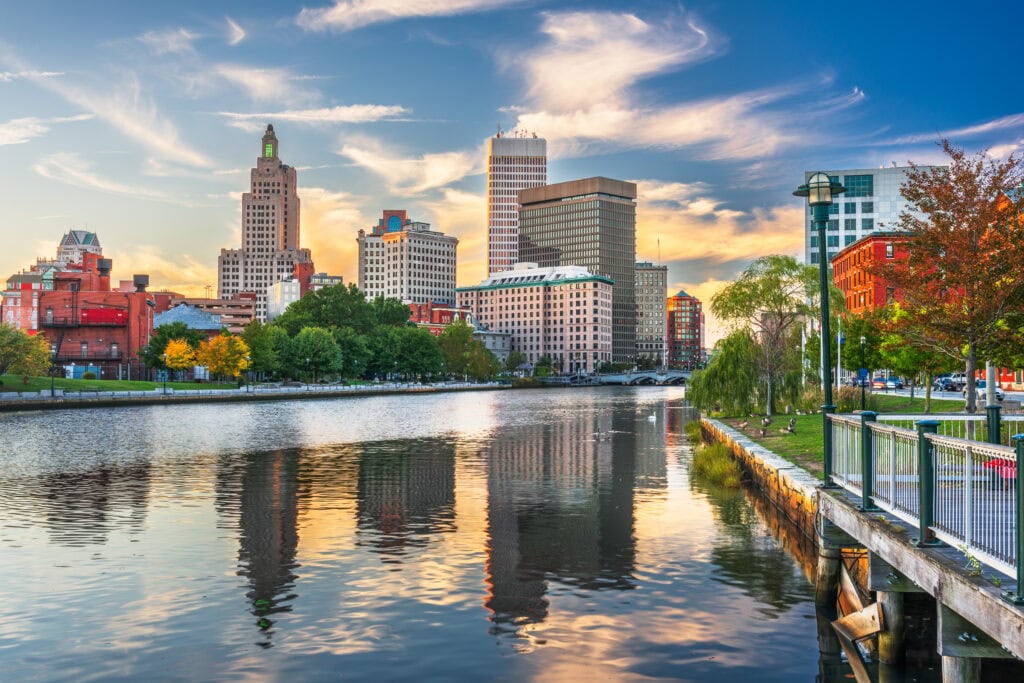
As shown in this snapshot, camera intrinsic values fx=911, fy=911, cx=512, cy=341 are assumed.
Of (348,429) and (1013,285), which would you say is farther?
(348,429)

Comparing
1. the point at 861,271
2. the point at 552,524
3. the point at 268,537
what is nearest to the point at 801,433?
the point at 552,524

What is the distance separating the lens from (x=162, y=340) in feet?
385

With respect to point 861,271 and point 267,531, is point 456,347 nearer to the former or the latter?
point 861,271

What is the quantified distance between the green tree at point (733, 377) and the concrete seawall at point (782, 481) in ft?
50.2

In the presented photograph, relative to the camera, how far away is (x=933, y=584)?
33.4 feet

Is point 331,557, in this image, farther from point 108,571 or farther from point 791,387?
point 791,387

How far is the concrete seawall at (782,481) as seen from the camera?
2102 cm

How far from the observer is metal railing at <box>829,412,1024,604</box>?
908cm

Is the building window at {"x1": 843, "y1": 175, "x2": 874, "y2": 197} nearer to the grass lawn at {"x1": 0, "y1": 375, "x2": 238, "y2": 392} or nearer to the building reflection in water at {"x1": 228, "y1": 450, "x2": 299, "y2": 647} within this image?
the grass lawn at {"x1": 0, "y1": 375, "x2": 238, "y2": 392}

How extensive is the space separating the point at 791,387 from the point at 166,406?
61.1 metres

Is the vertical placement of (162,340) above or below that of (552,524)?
above

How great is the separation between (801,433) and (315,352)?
108061 millimetres

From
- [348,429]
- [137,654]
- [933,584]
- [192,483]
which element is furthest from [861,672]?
[348,429]

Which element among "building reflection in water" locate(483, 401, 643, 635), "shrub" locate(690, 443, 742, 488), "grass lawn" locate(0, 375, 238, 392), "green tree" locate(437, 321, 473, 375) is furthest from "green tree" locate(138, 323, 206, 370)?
"shrub" locate(690, 443, 742, 488)
